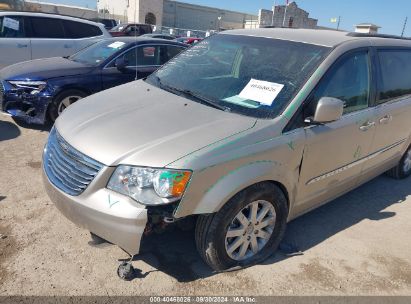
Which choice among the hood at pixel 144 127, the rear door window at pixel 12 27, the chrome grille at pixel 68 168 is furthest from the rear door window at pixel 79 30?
the chrome grille at pixel 68 168

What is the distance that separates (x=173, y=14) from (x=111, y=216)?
57034mm

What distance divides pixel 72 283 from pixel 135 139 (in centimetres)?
114

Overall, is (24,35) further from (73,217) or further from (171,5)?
(171,5)

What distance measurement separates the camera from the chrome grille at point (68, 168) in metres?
2.58

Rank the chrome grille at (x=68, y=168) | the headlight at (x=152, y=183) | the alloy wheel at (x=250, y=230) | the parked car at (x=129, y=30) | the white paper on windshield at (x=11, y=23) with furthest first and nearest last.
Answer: the parked car at (x=129, y=30) → the white paper on windshield at (x=11, y=23) → the alloy wheel at (x=250, y=230) → the chrome grille at (x=68, y=168) → the headlight at (x=152, y=183)

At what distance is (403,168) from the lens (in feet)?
16.9

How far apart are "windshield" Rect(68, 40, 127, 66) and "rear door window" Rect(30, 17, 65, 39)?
7.76 ft

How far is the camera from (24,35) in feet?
28.1

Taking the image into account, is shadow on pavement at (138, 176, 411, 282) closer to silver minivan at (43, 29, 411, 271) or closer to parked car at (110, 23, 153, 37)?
silver minivan at (43, 29, 411, 271)

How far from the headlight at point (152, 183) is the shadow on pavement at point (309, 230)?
60 centimetres

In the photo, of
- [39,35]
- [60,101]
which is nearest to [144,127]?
[60,101]

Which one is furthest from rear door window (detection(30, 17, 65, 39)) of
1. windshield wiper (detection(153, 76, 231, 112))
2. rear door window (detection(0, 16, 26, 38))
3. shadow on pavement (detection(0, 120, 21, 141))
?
windshield wiper (detection(153, 76, 231, 112))

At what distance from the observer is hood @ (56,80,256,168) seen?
2527mm

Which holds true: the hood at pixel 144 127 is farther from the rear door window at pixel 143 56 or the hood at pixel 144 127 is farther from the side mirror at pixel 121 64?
the rear door window at pixel 143 56
